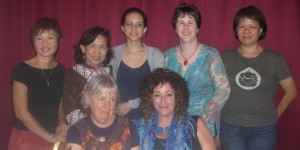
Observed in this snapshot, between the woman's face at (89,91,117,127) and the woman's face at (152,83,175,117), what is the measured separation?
10.6 inches

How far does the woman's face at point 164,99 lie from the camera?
1985mm

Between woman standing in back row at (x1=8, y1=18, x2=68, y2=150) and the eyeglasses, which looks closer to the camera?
woman standing in back row at (x1=8, y1=18, x2=68, y2=150)

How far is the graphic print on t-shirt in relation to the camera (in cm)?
240

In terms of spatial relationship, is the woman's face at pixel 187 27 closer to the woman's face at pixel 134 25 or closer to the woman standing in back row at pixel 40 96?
the woman's face at pixel 134 25

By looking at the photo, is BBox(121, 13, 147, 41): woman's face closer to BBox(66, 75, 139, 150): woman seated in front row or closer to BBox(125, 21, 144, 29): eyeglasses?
BBox(125, 21, 144, 29): eyeglasses

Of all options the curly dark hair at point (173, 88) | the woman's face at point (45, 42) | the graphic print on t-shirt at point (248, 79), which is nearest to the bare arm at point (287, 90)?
the graphic print on t-shirt at point (248, 79)

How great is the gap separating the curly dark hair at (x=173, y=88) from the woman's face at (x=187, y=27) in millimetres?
390

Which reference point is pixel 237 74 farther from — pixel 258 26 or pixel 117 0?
pixel 117 0

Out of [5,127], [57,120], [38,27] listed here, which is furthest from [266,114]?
[5,127]

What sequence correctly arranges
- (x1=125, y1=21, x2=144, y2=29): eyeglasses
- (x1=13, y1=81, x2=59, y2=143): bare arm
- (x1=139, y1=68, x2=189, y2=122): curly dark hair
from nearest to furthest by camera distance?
1. (x1=139, y1=68, x2=189, y2=122): curly dark hair
2. (x1=13, y1=81, x2=59, y2=143): bare arm
3. (x1=125, y1=21, x2=144, y2=29): eyeglasses

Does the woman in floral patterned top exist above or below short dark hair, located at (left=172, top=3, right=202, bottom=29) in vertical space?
below

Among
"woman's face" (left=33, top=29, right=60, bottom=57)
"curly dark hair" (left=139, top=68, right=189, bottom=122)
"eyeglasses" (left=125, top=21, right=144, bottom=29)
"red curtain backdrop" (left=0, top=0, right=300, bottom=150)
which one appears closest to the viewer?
"curly dark hair" (left=139, top=68, right=189, bottom=122)

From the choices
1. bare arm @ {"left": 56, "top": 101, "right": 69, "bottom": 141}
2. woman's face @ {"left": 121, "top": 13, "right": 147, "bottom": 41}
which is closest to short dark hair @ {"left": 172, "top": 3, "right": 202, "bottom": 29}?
woman's face @ {"left": 121, "top": 13, "right": 147, "bottom": 41}

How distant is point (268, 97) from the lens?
2.43 meters
